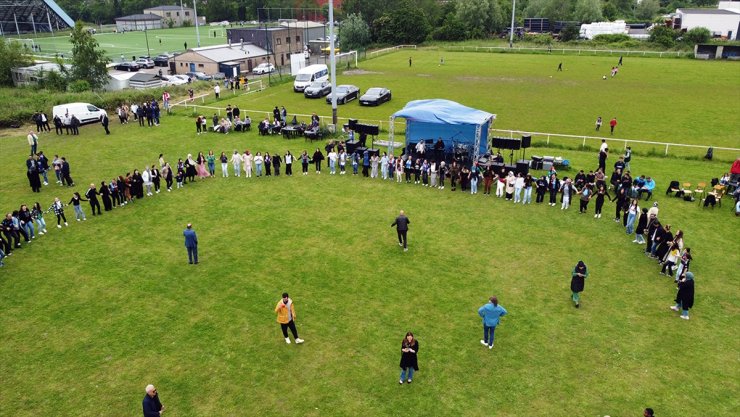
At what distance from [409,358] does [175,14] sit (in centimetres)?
14068

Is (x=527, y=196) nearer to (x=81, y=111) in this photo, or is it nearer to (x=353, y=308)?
(x=353, y=308)

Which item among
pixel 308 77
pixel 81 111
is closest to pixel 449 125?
pixel 308 77

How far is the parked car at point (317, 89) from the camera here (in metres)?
39.2

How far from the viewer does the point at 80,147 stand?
2702 cm

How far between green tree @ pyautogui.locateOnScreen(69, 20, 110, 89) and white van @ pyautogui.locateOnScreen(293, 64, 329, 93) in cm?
1574

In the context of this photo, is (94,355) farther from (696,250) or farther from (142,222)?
(696,250)

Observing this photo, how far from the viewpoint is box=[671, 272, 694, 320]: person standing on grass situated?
12.1 meters

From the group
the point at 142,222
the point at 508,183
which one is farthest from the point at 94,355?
the point at 508,183

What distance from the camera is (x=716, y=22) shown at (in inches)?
3049

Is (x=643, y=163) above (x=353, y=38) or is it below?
below

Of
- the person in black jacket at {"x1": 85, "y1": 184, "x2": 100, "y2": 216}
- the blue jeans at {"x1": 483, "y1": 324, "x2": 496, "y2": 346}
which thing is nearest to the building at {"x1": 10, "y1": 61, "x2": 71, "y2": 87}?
the person in black jacket at {"x1": 85, "y1": 184, "x2": 100, "y2": 216}

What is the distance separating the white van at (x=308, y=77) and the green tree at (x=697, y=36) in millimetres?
53706

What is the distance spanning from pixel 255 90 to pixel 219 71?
12799mm

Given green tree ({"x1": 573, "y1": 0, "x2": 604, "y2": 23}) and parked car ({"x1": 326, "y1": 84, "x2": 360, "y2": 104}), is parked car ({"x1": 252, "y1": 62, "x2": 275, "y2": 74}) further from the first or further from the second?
green tree ({"x1": 573, "y1": 0, "x2": 604, "y2": 23})
